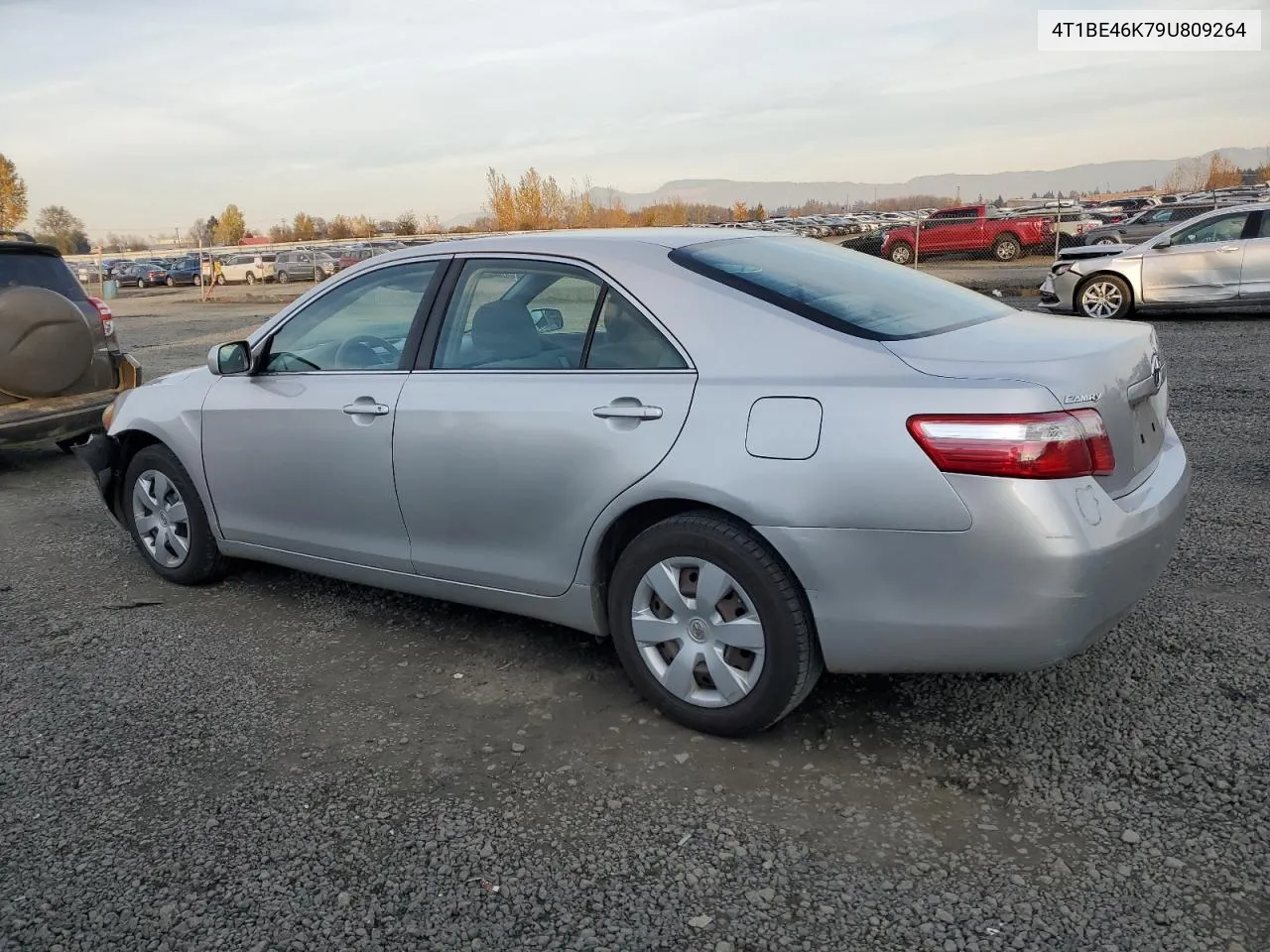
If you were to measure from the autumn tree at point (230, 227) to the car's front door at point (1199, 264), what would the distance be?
90.6 m

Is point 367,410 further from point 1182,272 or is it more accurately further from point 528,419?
point 1182,272

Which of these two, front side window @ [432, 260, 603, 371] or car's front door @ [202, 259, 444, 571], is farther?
car's front door @ [202, 259, 444, 571]

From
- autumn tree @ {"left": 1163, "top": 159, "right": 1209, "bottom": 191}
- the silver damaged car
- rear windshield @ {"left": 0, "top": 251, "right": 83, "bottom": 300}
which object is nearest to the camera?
rear windshield @ {"left": 0, "top": 251, "right": 83, "bottom": 300}

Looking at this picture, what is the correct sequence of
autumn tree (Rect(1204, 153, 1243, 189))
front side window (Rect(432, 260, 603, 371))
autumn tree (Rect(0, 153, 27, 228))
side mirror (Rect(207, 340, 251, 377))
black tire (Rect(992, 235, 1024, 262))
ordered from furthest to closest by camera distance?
autumn tree (Rect(1204, 153, 1243, 189)), autumn tree (Rect(0, 153, 27, 228)), black tire (Rect(992, 235, 1024, 262)), side mirror (Rect(207, 340, 251, 377)), front side window (Rect(432, 260, 603, 371))

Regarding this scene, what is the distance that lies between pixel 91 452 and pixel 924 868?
435cm

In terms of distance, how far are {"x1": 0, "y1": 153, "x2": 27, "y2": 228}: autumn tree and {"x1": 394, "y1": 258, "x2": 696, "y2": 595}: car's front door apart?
7194 cm

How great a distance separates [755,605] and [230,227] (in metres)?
107

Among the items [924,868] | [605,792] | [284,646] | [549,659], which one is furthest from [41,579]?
[924,868]

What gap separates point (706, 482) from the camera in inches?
120

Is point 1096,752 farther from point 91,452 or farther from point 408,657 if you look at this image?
point 91,452

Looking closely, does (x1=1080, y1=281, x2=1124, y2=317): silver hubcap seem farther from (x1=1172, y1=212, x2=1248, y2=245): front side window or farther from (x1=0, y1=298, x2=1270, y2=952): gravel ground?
(x1=0, y1=298, x2=1270, y2=952): gravel ground

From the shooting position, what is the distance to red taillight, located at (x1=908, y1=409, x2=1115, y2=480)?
2717mm

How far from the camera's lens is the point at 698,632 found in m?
3.21

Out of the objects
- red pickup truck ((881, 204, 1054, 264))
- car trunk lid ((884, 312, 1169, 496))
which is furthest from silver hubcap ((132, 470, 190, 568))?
red pickup truck ((881, 204, 1054, 264))
